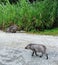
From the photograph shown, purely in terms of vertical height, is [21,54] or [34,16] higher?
[21,54]

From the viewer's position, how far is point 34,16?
20.5 metres

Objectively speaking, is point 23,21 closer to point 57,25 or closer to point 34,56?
point 57,25

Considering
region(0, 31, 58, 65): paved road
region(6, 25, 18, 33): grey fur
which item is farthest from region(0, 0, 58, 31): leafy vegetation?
region(0, 31, 58, 65): paved road

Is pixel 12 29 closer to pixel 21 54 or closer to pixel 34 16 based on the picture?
pixel 34 16

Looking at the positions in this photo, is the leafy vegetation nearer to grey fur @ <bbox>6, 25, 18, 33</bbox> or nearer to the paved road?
grey fur @ <bbox>6, 25, 18, 33</bbox>

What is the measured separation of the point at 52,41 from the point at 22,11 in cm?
590

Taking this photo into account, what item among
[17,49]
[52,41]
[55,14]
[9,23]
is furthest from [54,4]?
[17,49]

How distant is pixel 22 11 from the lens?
822 inches

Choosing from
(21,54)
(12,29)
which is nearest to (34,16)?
(12,29)

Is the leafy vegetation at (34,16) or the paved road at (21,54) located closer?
the paved road at (21,54)

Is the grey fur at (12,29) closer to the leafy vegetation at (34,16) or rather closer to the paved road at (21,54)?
the leafy vegetation at (34,16)

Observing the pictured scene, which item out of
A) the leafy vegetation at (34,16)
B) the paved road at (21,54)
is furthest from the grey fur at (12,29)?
the paved road at (21,54)

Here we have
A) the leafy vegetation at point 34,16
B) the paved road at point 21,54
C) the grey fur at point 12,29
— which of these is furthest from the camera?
the leafy vegetation at point 34,16

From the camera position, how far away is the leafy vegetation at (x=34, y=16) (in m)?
20.2
